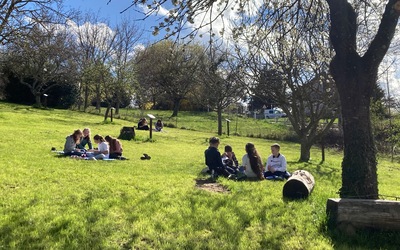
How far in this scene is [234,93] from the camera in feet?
109

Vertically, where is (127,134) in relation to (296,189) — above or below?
above

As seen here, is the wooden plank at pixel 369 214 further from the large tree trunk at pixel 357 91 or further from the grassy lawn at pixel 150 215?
the large tree trunk at pixel 357 91

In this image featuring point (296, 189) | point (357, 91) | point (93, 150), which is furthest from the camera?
point (93, 150)

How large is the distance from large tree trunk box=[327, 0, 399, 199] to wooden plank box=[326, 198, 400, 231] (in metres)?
0.74

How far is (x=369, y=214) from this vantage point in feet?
17.4

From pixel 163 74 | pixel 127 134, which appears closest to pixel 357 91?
pixel 127 134

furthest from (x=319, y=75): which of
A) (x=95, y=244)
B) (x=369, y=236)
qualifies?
(x=95, y=244)

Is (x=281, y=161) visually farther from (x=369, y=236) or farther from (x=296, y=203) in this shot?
(x=369, y=236)

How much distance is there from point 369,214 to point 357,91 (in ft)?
6.96

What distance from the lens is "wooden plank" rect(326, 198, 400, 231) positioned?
5.23 m

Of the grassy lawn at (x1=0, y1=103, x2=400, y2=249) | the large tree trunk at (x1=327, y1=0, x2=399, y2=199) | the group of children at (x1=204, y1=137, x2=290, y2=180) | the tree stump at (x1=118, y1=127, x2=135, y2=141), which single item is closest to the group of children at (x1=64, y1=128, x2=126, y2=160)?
the grassy lawn at (x1=0, y1=103, x2=400, y2=249)

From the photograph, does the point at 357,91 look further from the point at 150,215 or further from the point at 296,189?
the point at 150,215

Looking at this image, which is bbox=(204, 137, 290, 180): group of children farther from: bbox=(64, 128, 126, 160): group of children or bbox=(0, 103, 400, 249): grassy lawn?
bbox=(64, 128, 126, 160): group of children

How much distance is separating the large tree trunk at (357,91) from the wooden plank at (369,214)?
0.74 m
